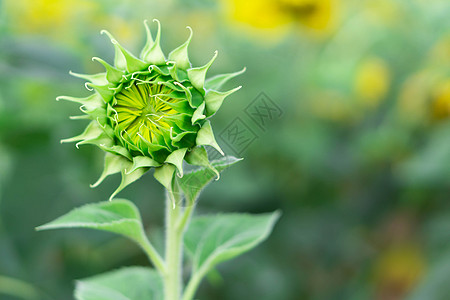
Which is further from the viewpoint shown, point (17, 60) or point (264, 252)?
point (264, 252)

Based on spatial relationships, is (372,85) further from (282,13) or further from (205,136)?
(205,136)

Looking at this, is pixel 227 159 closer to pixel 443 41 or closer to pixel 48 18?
pixel 443 41

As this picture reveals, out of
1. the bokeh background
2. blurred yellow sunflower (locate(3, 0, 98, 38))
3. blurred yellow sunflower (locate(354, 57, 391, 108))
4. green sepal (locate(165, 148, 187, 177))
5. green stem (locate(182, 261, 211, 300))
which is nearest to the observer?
green sepal (locate(165, 148, 187, 177))

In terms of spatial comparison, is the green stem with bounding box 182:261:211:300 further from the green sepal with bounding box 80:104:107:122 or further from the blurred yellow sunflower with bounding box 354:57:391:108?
the blurred yellow sunflower with bounding box 354:57:391:108

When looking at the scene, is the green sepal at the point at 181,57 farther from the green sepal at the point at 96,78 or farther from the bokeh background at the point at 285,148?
the bokeh background at the point at 285,148

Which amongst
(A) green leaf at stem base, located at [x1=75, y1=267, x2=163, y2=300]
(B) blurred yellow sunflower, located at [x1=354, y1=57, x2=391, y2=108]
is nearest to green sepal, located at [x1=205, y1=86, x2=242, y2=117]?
(A) green leaf at stem base, located at [x1=75, y1=267, x2=163, y2=300]

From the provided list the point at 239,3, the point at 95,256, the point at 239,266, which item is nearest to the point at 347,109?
the point at 239,3

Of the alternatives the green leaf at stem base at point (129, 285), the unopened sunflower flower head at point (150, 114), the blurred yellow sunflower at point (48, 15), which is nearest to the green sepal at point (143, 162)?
the unopened sunflower flower head at point (150, 114)
